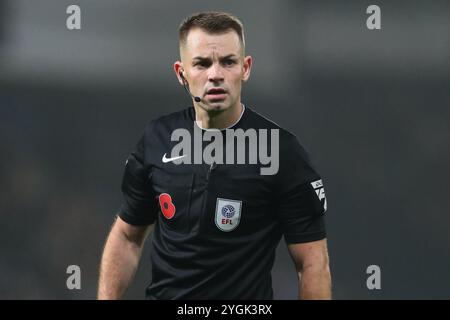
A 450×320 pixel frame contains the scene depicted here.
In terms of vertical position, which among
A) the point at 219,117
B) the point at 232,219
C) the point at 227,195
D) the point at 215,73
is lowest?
the point at 232,219

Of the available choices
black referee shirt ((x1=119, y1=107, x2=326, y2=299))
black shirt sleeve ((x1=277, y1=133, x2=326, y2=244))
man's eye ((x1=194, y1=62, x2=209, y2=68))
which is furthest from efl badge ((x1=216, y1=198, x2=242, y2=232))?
man's eye ((x1=194, y1=62, x2=209, y2=68))

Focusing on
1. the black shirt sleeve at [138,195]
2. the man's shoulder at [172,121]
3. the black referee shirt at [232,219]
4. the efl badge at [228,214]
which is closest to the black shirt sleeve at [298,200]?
the black referee shirt at [232,219]

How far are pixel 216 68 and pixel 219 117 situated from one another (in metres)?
0.24

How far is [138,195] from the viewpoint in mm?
3217

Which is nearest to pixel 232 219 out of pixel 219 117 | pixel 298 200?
pixel 298 200

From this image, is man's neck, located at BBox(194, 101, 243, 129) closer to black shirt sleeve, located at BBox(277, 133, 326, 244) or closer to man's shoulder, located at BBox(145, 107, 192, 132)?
man's shoulder, located at BBox(145, 107, 192, 132)

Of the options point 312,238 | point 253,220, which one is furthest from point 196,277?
point 312,238

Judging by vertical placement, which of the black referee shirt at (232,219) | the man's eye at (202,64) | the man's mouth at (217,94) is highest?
the man's eye at (202,64)

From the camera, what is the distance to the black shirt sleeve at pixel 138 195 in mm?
3197

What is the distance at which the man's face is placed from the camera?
116 inches

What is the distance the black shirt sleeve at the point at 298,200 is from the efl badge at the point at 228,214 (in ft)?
0.63

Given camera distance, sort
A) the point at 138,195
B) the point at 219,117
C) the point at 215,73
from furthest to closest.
A: the point at 138,195 < the point at 219,117 < the point at 215,73

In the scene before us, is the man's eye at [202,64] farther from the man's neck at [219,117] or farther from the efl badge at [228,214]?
the efl badge at [228,214]

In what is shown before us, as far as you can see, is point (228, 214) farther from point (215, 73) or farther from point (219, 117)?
point (215, 73)
